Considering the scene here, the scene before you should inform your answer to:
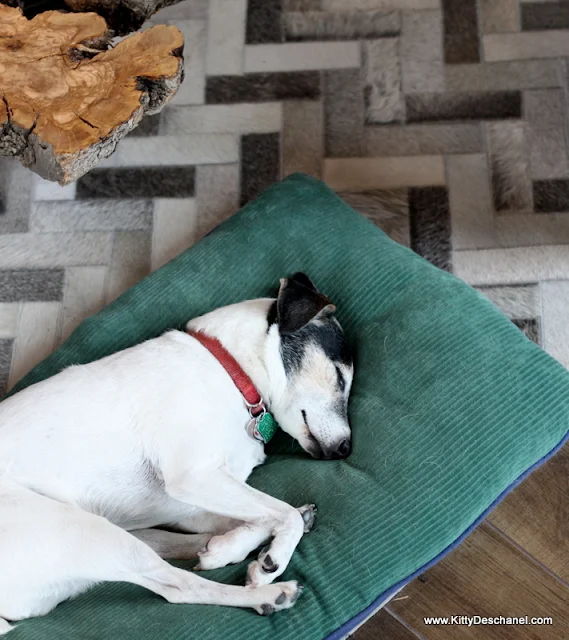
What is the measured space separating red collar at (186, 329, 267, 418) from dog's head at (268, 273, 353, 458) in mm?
67

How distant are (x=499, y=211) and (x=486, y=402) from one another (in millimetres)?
1340

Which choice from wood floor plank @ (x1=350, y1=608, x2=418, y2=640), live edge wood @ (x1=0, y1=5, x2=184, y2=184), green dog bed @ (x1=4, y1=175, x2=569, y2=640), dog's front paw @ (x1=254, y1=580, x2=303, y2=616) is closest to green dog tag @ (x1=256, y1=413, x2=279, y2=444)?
green dog bed @ (x1=4, y1=175, x2=569, y2=640)

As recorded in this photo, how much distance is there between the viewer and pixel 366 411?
104 inches

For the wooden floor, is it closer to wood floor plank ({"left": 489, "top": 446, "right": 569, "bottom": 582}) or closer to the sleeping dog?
wood floor plank ({"left": 489, "top": 446, "right": 569, "bottom": 582})

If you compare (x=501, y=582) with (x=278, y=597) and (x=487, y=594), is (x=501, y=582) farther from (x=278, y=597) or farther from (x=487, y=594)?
(x=278, y=597)

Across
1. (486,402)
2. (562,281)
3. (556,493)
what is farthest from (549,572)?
(562,281)

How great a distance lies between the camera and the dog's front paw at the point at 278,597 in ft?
A: 7.39

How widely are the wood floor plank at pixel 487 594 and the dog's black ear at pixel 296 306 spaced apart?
43.8 inches

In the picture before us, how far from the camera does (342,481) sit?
2.52 meters

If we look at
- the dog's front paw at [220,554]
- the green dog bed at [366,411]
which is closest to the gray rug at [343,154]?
the green dog bed at [366,411]

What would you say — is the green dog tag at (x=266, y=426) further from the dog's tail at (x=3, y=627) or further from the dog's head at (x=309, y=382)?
the dog's tail at (x=3, y=627)

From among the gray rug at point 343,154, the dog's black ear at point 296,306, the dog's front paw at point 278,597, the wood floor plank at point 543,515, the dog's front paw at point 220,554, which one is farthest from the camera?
the gray rug at point 343,154

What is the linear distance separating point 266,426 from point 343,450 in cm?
27

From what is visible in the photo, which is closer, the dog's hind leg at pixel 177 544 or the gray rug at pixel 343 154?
the dog's hind leg at pixel 177 544
